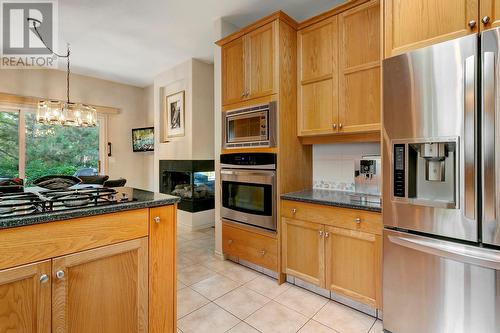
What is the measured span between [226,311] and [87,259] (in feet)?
4.02

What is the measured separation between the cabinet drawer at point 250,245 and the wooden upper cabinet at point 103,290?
4.30 feet

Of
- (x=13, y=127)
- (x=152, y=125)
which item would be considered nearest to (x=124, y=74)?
(x=152, y=125)

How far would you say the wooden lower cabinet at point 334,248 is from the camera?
1812 mm

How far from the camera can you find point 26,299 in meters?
0.98

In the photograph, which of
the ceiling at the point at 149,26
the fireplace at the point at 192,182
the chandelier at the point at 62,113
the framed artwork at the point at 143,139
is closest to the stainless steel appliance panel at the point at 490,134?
the ceiling at the point at 149,26

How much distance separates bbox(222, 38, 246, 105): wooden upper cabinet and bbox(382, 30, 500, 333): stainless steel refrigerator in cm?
147

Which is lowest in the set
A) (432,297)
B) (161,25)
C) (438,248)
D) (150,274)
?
(432,297)

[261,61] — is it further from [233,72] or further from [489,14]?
[489,14]

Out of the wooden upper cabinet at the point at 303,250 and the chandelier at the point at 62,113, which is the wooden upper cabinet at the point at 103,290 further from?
the chandelier at the point at 62,113

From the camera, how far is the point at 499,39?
123cm

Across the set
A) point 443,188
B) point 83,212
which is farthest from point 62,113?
point 443,188

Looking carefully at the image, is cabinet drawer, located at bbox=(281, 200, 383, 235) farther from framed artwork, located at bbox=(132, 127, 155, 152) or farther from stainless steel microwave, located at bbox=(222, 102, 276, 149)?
framed artwork, located at bbox=(132, 127, 155, 152)

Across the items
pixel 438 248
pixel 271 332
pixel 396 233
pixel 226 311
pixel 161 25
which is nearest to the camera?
pixel 438 248

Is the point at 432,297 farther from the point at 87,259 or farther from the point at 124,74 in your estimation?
the point at 124,74
